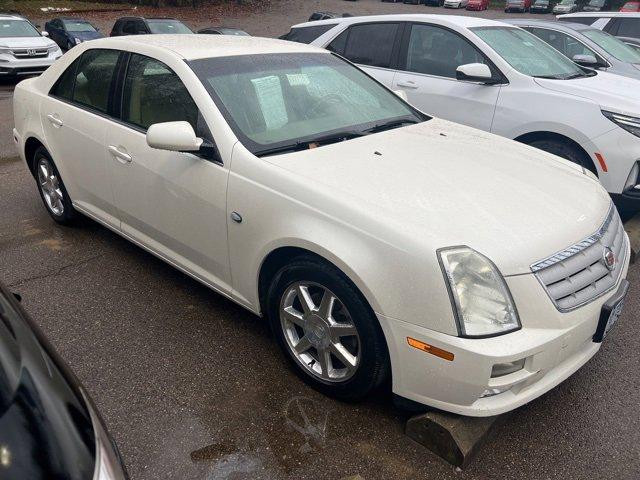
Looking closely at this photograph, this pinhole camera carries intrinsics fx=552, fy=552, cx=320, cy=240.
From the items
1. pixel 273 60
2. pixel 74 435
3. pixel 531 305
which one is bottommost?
A: pixel 531 305

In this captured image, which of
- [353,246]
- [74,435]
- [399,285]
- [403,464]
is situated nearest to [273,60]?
A: [353,246]

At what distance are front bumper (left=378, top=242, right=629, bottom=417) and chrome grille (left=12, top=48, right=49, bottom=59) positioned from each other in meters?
12.6

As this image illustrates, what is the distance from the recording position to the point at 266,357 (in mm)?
3047

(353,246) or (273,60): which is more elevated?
(273,60)

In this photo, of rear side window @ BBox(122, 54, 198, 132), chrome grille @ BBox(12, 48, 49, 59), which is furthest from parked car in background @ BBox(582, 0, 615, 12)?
rear side window @ BBox(122, 54, 198, 132)

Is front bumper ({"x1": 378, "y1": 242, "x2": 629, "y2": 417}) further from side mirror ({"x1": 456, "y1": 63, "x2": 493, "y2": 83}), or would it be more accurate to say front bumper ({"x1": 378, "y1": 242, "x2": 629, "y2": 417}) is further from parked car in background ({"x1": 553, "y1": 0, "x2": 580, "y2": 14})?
parked car in background ({"x1": 553, "y1": 0, "x2": 580, "y2": 14})

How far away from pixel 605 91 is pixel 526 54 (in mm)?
906

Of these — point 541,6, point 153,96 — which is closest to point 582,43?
point 153,96

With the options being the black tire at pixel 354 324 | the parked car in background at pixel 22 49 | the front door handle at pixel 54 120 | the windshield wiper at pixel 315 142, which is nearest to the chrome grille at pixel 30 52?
the parked car in background at pixel 22 49

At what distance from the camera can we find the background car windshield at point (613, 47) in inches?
320

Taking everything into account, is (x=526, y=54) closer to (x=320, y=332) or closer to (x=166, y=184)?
(x=166, y=184)

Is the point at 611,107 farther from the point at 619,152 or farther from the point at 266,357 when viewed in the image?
the point at 266,357

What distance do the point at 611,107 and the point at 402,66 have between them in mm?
2028

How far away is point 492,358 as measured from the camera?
2.09 metres
